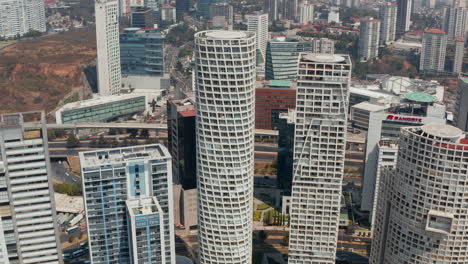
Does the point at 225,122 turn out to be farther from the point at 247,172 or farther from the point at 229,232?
the point at 229,232

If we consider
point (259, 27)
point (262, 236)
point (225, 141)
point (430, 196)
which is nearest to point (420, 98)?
point (262, 236)

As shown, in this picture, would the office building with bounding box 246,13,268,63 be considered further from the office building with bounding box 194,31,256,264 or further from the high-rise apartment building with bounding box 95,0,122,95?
the office building with bounding box 194,31,256,264

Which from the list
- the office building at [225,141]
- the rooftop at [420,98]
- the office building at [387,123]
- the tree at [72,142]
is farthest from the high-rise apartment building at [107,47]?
the office building at [225,141]

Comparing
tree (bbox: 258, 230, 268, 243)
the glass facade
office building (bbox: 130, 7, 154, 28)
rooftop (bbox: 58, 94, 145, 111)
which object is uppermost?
office building (bbox: 130, 7, 154, 28)

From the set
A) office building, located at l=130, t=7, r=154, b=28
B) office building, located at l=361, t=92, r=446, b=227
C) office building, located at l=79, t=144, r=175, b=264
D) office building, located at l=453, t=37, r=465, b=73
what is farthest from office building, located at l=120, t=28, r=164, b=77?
office building, located at l=453, t=37, r=465, b=73

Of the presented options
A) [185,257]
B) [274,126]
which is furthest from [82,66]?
[185,257]
